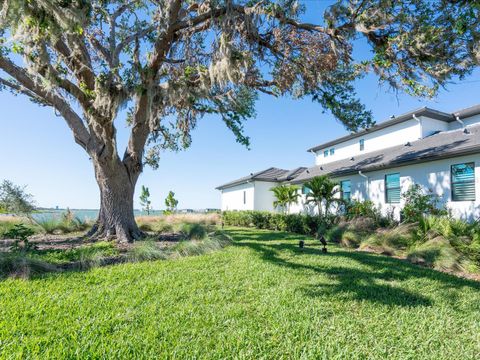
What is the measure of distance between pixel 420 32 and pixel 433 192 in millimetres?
7514

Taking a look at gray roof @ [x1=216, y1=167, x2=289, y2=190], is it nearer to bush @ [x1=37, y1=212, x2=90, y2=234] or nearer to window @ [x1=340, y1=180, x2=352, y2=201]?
window @ [x1=340, y1=180, x2=352, y2=201]

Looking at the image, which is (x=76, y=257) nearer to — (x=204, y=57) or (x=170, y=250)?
(x=170, y=250)

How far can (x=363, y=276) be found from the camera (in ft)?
16.0

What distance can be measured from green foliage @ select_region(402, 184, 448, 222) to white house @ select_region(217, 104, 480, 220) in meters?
0.29

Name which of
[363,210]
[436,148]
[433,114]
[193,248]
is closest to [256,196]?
[363,210]

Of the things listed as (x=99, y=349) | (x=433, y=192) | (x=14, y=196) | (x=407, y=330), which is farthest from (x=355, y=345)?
(x=14, y=196)

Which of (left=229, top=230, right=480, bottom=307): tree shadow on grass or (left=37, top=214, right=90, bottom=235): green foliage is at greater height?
(left=37, top=214, right=90, bottom=235): green foliage

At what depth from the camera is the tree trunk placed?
26.6ft

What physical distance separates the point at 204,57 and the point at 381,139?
493 inches

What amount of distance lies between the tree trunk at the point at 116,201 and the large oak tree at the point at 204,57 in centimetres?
3

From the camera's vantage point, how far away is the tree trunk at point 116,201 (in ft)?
26.6

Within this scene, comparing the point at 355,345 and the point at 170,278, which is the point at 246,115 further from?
the point at 355,345

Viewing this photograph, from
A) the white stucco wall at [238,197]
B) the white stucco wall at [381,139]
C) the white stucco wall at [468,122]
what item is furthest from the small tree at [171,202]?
the white stucco wall at [468,122]

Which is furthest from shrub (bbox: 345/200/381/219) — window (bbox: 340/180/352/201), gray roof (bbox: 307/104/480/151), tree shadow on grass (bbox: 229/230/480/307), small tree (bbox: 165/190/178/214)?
small tree (bbox: 165/190/178/214)
